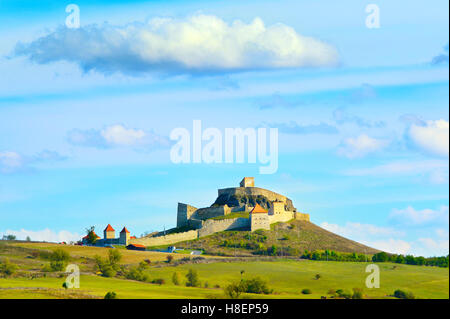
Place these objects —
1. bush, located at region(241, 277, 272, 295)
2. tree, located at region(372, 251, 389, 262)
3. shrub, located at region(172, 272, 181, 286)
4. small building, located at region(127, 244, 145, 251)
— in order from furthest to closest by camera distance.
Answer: small building, located at region(127, 244, 145, 251) → tree, located at region(372, 251, 389, 262) → shrub, located at region(172, 272, 181, 286) → bush, located at region(241, 277, 272, 295)

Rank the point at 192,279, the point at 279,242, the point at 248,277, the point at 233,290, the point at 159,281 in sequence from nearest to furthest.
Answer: the point at 233,290 → the point at 159,281 → the point at 192,279 → the point at 248,277 → the point at 279,242

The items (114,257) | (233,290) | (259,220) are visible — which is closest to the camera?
(233,290)

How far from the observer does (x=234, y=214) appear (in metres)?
167

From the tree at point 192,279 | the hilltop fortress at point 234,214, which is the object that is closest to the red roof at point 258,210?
the hilltop fortress at point 234,214

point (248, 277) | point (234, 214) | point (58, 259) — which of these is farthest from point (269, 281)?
point (234, 214)

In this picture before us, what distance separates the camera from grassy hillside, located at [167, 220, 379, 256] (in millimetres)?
148375

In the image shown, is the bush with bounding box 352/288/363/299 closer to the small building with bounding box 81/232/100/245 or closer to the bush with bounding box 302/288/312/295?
the bush with bounding box 302/288/312/295

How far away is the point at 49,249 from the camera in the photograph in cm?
13750

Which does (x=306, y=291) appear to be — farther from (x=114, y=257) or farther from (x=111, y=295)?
(x=114, y=257)

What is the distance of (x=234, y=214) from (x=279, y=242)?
53.7 ft

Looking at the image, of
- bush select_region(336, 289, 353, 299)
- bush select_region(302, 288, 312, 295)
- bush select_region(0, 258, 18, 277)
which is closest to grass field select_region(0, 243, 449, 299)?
bush select_region(302, 288, 312, 295)

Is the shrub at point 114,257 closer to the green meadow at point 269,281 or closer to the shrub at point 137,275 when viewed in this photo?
the shrub at point 137,275
